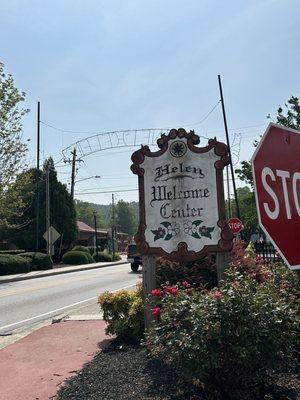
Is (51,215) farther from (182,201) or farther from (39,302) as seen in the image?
(182,201)

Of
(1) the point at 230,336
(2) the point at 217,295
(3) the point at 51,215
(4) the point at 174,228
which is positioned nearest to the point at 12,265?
(3) the point at 51,215

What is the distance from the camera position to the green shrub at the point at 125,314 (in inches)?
257

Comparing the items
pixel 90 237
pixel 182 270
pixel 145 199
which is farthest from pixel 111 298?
pixel 90 237

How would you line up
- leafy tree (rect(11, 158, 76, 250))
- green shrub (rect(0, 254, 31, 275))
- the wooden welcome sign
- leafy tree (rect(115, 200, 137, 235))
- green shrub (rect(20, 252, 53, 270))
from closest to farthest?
1. the wooden welcome sign
2. green shrub (rect(0, 254, 31, 275))
3. green shrub (rect(20, 252, 53, 270))
4. leafy tree (rect(11, 158, 76, 250))
5. leafy tree (rect(115, 200, 137, 235))

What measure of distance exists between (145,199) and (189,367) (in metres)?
2.65

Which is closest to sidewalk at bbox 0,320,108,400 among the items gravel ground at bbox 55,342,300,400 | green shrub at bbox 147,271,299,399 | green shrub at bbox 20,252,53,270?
gravel ground at bbox 55,342,300,400

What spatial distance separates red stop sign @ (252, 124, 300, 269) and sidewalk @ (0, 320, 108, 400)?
3.57 meters

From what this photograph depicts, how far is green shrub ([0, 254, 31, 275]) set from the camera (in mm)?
28406

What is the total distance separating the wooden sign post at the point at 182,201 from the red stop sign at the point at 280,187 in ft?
12.1

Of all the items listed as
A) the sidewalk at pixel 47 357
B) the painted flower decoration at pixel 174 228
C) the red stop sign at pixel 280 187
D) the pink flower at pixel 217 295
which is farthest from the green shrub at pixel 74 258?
the red stop sign at pixel 280 187

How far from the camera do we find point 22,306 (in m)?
13.8

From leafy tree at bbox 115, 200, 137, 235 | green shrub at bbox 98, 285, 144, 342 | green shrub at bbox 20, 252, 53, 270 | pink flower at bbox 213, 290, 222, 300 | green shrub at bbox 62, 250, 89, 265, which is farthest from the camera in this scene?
leafy tree at bbox 115, 200, 137, 235

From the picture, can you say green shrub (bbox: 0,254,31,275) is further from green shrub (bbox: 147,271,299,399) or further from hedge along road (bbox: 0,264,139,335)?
green shrub (bbox: 147,271,299,399)

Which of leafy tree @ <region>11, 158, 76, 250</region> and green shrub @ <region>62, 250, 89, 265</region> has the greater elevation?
leafy tree @ <region>11, 158, 76, 250</region>
